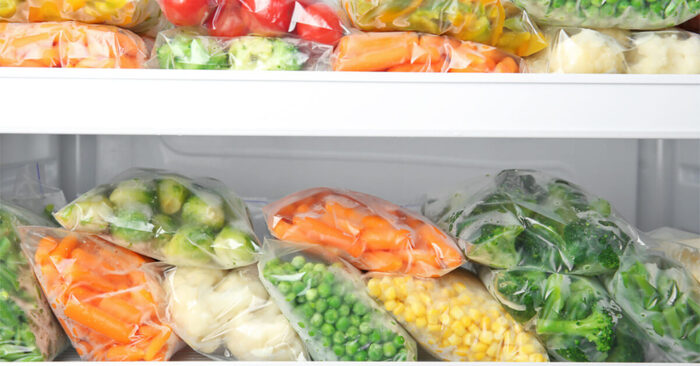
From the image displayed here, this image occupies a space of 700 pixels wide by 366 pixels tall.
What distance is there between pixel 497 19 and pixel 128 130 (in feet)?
1.81

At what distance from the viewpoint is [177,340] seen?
102cm

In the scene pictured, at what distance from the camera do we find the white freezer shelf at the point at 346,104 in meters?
0.82

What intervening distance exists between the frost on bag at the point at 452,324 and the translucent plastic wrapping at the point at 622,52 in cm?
38

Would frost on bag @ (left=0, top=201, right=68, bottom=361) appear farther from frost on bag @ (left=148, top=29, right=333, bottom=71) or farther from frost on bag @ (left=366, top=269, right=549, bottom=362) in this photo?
frost on bag @ (left=366, top=269, right=549, bottom=362)

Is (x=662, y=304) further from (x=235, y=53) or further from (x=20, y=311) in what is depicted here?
(x=20, y=311)

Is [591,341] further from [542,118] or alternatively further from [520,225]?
[542,118]

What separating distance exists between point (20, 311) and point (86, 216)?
18 centimetres

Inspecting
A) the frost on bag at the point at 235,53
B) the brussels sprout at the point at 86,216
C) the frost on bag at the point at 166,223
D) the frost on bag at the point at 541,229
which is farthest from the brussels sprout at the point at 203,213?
the frost on bag at the point at 541,229

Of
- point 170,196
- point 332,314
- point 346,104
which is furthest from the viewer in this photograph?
point 170,196

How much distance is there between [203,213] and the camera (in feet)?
3.42

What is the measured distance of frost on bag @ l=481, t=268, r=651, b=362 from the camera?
3.22ft

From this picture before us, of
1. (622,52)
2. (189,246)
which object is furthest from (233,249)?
(622,52)

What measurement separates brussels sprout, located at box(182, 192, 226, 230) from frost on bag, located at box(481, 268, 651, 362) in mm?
471

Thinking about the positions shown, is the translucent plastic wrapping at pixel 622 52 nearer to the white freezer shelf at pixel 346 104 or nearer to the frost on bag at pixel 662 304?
the white freezer shelf at pixel 346 104
